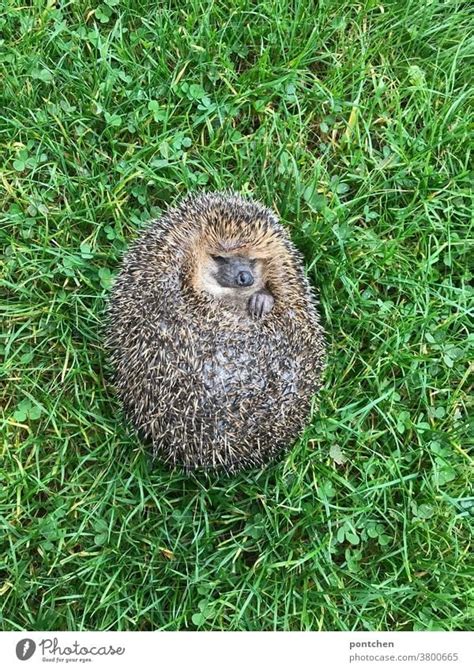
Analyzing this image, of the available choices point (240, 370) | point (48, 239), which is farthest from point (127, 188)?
point (240, 370)

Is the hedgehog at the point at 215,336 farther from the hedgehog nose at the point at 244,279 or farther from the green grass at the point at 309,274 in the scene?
the green grass at the point at 309,274

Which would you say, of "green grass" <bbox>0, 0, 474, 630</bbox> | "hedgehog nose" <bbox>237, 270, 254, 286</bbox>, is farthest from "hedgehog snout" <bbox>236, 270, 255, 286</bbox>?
"green grass" <bbox>0, 0, 474, 630</bbox>

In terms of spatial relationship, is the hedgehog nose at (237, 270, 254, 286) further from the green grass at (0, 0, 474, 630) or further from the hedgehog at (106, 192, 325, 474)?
the green grass at (0, 0, 474, 630)

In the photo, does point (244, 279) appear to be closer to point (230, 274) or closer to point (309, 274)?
point (230, 274)

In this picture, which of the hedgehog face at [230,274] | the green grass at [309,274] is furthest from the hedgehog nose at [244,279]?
the green grass at [309,274]

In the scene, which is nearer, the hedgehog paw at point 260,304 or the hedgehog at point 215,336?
the hedgehog at point 215,336

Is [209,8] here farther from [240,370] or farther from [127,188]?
[240,370]
